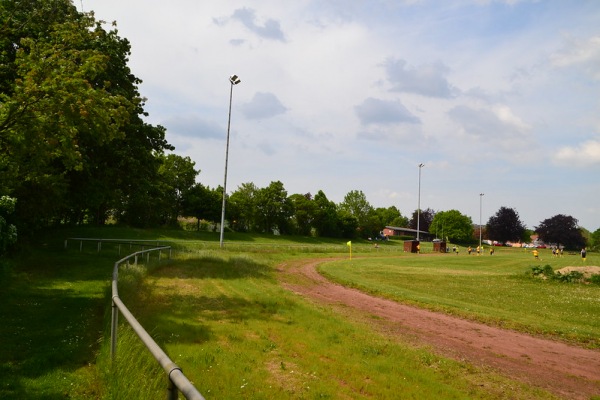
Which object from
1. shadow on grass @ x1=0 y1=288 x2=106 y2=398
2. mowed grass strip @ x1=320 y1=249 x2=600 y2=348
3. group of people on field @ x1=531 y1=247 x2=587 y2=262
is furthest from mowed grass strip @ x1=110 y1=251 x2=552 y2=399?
Result: group of people on field @ x1=531 y1=247 x2=587 y2=262

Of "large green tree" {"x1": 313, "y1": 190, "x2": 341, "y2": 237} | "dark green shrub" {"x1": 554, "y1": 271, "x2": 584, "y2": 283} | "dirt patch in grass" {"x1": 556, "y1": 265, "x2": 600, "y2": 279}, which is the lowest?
"dark green shrub" {"x1": 554, "y1": 271, "x2": 584, "y2": 283}

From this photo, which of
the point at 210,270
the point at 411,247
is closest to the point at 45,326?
the point at 210,270

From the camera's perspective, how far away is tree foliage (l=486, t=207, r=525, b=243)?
384 feet

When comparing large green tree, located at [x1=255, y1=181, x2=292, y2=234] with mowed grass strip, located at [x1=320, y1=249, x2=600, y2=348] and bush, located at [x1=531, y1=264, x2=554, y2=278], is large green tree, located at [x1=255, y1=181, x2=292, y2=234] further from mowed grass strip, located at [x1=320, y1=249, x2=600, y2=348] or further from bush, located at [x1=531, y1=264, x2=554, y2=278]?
bush, located at [x1=531, y1=264, x2=554, y2=278]

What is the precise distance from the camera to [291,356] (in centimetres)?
874

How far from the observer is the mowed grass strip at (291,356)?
23.5 ft

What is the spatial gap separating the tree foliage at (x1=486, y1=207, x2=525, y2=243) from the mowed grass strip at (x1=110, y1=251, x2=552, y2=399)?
115548 mm

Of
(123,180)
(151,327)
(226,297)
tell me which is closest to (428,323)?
(226,297)

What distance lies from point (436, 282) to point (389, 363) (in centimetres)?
1724

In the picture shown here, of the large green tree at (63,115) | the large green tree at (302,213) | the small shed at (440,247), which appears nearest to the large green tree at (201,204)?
the large green tree at (302,213)

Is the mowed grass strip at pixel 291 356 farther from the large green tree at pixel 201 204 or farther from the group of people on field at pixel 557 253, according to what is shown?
the large green tree at pixel 201 204

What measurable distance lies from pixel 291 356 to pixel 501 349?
5605mm

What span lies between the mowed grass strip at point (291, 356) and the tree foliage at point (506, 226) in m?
116

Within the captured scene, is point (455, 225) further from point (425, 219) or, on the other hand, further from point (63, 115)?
point (63, 115)
